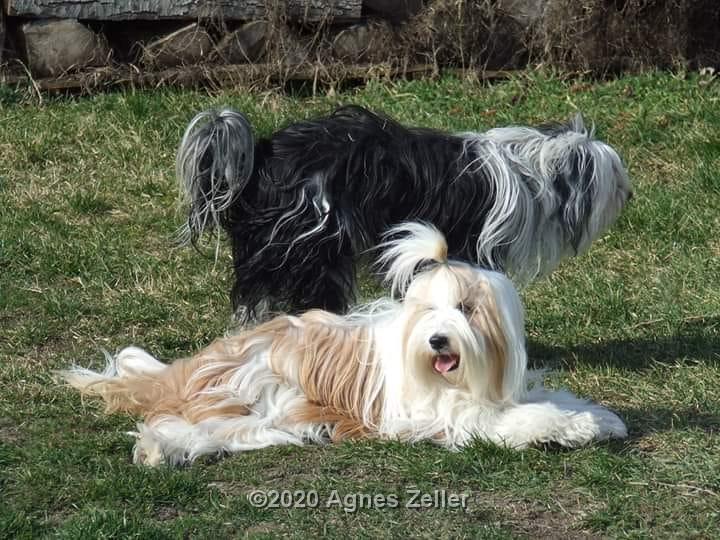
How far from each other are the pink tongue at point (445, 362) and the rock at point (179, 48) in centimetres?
545

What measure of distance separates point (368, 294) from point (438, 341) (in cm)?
154

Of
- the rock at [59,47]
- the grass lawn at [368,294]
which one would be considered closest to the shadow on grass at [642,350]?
the grass lawn at [368,294]

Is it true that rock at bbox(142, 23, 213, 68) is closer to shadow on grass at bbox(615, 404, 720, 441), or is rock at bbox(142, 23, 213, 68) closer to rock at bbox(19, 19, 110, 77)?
rock at bbox(19, 19, 110, 77)

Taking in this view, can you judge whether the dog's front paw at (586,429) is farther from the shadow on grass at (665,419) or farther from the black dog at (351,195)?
the black dog at (351,195)

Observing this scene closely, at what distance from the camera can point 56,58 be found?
928 centimetres

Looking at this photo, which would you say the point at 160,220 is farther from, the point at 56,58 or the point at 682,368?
the point at 682,368

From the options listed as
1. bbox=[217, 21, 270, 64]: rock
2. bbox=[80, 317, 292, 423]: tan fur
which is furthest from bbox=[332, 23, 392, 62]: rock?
bbox=[80, 317, 292, 423]: tan fur

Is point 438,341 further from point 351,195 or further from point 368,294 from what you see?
point 368,294

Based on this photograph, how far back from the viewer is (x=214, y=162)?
5516 millimetres

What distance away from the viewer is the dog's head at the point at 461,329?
175 inches

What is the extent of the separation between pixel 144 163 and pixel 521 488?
15.5ft

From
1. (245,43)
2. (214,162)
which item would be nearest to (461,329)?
(214,162)

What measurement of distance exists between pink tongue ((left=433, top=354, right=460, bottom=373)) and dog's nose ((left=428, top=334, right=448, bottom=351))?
5cm

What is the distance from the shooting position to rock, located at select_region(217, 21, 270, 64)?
9.48 m
